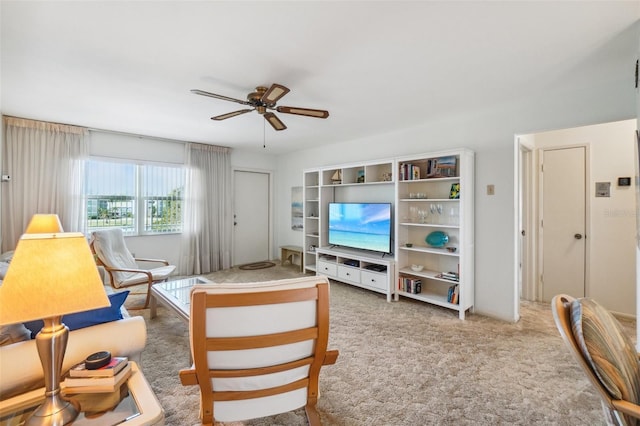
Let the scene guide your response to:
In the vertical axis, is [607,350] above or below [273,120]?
below

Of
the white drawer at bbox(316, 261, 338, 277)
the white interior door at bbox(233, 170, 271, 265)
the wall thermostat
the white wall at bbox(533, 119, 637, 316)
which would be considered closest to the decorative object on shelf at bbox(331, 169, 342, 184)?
the white drawer at bbox(316, 261, 338, 277)

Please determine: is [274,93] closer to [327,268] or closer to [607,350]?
[607,350]

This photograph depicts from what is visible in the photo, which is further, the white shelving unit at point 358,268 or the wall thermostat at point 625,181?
the white shelving unit at point 358,268

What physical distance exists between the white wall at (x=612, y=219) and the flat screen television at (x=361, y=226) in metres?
2.33

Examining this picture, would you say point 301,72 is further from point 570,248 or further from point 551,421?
point 570,248

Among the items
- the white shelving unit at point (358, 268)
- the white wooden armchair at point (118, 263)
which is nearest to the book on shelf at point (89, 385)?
the white wooden armchair at point (118, 263)

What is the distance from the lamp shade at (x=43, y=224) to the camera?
1.22m

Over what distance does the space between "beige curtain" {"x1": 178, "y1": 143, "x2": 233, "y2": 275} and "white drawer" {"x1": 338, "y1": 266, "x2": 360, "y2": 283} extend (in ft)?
7.70

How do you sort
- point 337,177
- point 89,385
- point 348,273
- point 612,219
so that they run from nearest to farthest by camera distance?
point 89,385
point 612,219
point 348,273
point 337,177

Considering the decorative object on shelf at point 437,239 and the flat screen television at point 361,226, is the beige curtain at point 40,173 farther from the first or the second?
the decorative object on shelf at point 437,239

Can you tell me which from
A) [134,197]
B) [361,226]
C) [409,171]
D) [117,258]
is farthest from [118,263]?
[409,171]

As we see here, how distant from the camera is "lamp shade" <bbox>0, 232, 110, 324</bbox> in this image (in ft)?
3.16

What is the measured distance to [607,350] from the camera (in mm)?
1148

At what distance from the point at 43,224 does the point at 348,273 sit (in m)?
3.48
